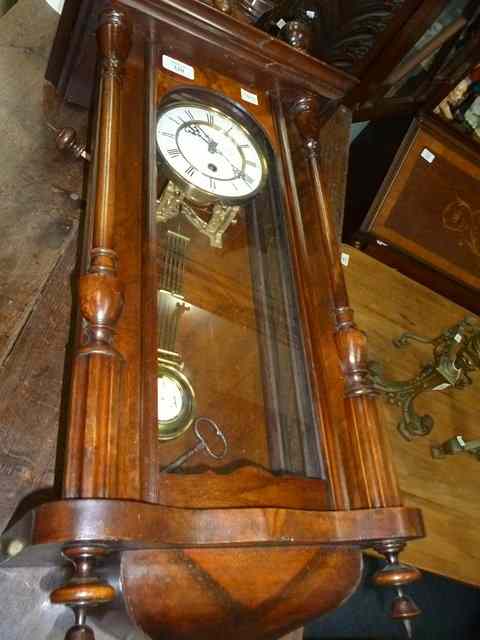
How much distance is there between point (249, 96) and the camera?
1.00 metres

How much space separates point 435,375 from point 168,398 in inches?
33.0

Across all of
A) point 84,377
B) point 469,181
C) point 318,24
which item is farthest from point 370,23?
point 84,377

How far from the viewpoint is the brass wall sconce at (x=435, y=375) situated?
130cm

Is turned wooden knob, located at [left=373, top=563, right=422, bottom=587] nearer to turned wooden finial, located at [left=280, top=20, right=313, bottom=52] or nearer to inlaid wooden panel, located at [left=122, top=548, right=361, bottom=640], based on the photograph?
inlaid wooden panel, located at [left=122, top=548, right=361, bottom=640]

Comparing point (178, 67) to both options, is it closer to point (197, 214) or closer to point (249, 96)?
point (249, 96)

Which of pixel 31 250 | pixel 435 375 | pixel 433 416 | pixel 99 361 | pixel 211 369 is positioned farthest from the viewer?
pixel 433 416

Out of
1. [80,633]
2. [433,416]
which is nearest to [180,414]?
[80,633]

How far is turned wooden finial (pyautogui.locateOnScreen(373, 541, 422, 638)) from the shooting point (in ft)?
2.10

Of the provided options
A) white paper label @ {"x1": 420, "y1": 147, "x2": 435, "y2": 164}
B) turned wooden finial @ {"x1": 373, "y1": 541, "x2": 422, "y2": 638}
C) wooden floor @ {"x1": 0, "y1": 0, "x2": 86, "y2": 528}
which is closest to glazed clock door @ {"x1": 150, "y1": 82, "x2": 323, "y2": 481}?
turned wooden finial @ {"x1": 373, "y1": 541, "x2": 422, "y2": 638}

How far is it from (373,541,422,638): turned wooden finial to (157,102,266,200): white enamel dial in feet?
1.79

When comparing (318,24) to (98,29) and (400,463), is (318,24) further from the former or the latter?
(400,463)

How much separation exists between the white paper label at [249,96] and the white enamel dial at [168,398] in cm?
55

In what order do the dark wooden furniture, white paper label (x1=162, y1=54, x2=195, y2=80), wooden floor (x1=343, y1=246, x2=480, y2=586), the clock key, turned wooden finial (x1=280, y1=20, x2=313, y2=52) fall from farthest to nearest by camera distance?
the dark wooden furniture → wooden floor (x1=343, y1=246, x2=480, y2=586) → turned wooden finial (x1=280, y1=20, x2=313, y2=52) → white paper label (x1=162, y1=54, x2=195, y2=80) → the clock key

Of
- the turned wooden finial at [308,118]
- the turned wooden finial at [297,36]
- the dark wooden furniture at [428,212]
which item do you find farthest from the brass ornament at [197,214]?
the dark wooden furniture at [428,212]
